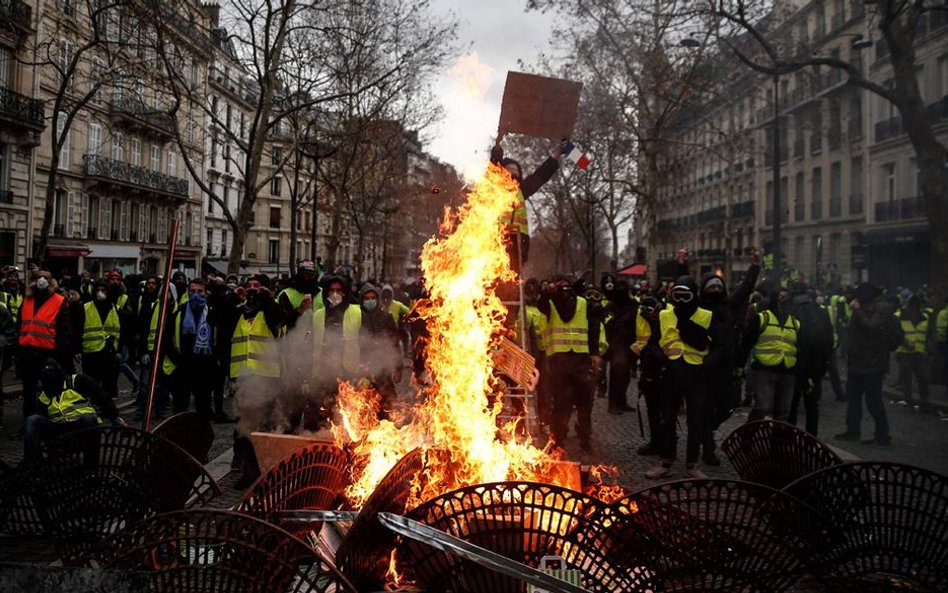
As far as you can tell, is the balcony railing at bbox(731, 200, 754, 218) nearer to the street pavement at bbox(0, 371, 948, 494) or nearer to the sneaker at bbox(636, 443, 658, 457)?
the street pavement at bbox(0, 371, 948, 494)

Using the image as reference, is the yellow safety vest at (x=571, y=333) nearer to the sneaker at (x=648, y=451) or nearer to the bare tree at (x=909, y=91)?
the sneaker at (x=648, y=451)

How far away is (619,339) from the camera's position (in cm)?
1127

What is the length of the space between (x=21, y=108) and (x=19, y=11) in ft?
11.9

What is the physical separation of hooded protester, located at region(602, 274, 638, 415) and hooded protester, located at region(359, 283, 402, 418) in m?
4.09

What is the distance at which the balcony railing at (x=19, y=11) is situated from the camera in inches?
951

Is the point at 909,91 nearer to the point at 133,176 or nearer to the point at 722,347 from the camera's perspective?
the point at 722,347

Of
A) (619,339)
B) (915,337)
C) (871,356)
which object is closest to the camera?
(871,356)

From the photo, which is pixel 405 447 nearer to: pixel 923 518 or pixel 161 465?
pixel 161 465

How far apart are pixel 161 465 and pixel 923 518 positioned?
4.55 m

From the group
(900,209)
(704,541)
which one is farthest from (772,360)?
(900,209)

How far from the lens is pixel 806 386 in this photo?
8703 mm

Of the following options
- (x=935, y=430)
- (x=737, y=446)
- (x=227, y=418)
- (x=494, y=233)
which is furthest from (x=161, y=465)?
(x=935, y=430)

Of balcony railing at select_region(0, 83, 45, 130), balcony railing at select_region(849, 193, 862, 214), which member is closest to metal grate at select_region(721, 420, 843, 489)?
balcony railing at select_region(0, 83, 45, 130)

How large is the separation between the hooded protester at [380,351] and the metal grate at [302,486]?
3247 millimetres
